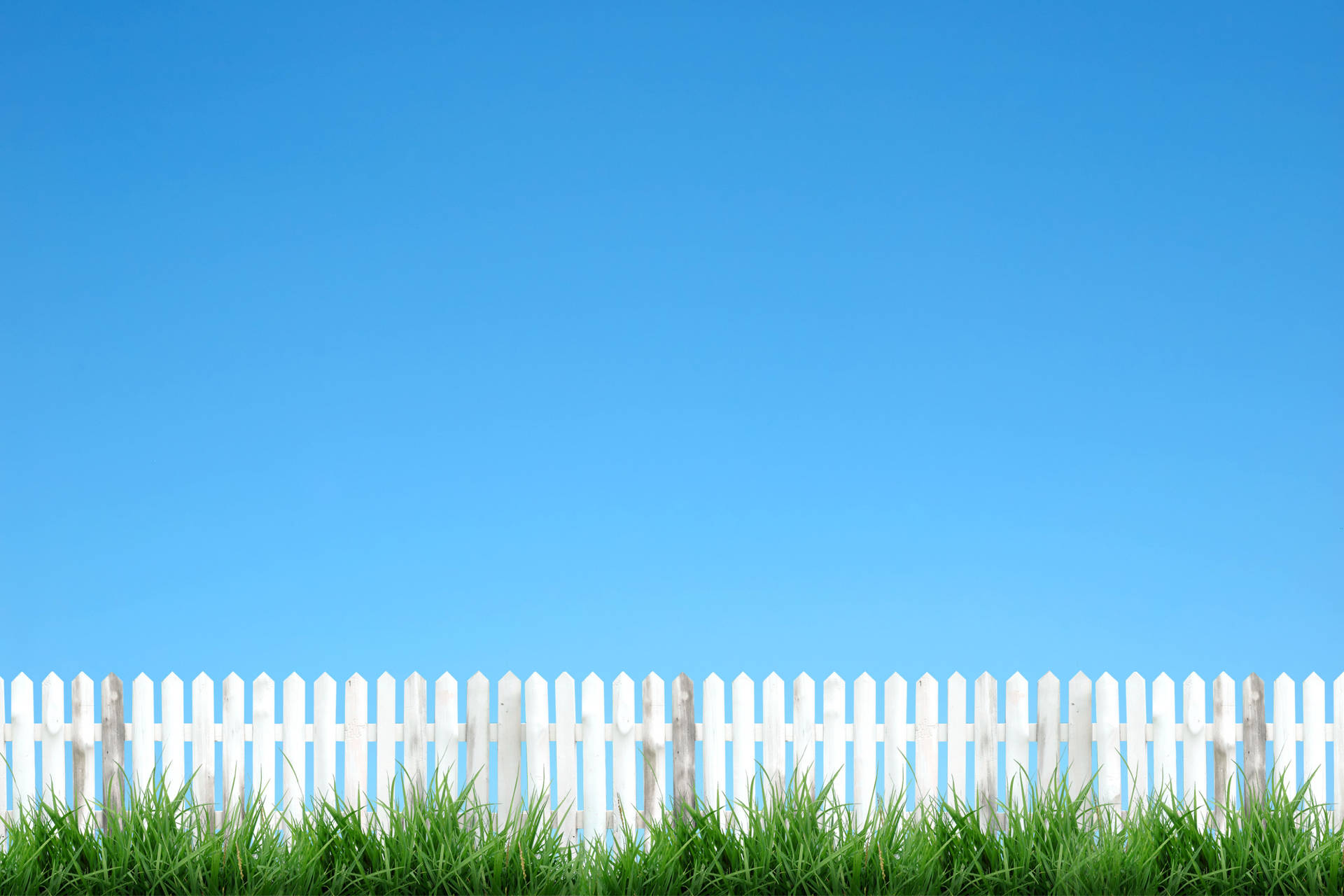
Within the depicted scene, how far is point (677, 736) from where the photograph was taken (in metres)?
6.93

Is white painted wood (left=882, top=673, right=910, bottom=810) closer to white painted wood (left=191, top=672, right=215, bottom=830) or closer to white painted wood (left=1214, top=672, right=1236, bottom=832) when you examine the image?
white painted wood (left=1214, top=672, right=1236, bottom=832)

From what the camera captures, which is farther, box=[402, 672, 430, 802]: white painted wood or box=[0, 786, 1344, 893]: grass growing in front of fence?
box=[402, 672, 430, 802]: white painted wood

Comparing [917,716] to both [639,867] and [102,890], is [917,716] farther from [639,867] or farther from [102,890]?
[102,890]

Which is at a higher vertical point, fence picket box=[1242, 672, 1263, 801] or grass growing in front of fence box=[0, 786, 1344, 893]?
fence picket box=[1242, 672, 1263, 801]

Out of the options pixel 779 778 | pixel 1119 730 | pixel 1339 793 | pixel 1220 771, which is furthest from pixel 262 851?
pixel 1339 793

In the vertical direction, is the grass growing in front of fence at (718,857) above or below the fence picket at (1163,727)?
below

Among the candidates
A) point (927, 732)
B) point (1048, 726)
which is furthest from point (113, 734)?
Answer: point (1048, 726)

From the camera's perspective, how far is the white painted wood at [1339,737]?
24.0 ft

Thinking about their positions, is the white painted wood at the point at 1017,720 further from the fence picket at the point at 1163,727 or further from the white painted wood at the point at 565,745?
the white painted wood at the point at 565,745

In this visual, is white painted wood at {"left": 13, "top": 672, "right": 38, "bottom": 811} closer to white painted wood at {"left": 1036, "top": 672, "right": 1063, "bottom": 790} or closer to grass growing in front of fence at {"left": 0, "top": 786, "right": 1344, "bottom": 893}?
grass growing in front of fence at {"left": 0, "top": 786, "right": 1344, "bottom": 893}

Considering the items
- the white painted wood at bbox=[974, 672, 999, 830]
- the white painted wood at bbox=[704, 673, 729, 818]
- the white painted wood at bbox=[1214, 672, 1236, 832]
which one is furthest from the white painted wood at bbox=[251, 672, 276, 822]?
the white painted wood at bbox=[1214, 672, 1236, 832]

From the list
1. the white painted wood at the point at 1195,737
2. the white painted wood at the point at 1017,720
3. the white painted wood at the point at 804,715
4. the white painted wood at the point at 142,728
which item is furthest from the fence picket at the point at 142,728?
the white painted wood at the point at 1195,737

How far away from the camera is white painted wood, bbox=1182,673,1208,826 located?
714 centimetres

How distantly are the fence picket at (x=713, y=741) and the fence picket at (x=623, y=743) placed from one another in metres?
0.45
